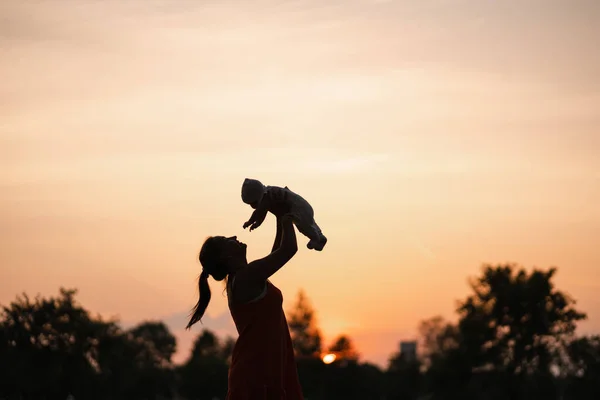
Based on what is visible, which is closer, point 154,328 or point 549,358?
point 549,358

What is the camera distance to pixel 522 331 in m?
87.8

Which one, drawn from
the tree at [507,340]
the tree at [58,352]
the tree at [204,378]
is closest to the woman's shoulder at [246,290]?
the tree at [58,352]

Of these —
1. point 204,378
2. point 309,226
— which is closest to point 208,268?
point 309,226

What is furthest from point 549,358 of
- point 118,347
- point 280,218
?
point 280,218

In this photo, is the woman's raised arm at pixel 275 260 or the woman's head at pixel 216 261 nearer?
the woman's raised arm at pixel 275 260

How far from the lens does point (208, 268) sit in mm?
8266

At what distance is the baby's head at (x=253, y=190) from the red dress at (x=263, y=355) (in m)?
0.69

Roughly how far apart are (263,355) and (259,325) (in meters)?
0.23

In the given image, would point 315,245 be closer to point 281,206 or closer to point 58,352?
point 281,206

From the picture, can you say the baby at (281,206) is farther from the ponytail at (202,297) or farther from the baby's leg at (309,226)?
the ponytail at (202,297)

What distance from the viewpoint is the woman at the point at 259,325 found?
7.93m

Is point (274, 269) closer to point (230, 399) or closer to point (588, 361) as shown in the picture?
point (230, 399)

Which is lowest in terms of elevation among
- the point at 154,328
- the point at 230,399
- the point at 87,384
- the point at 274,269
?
the point at 230,399

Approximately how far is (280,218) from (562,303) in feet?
278
